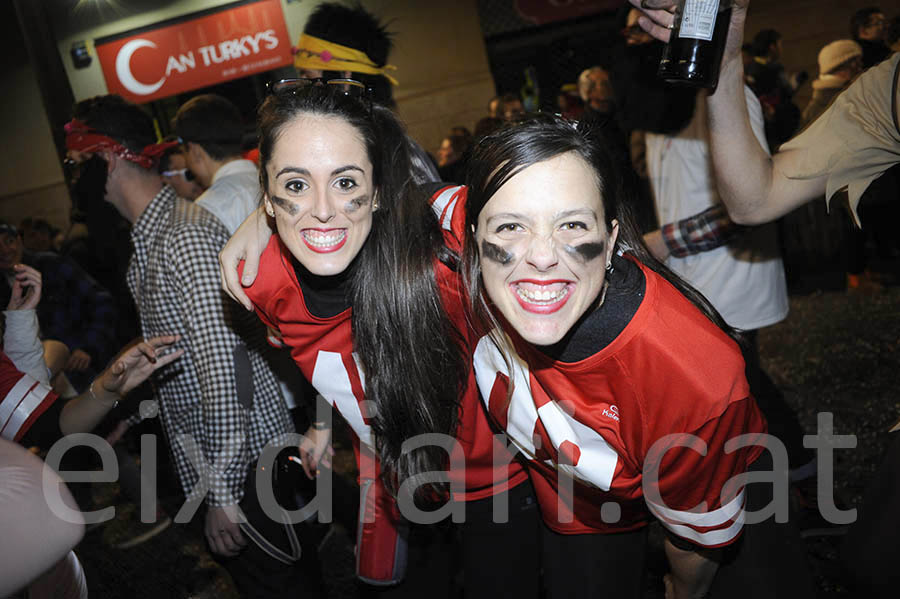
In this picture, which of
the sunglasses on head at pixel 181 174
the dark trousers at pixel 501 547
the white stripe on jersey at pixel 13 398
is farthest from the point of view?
the sunglasses on head at pixel 181 174

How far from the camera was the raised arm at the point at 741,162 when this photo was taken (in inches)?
66.8

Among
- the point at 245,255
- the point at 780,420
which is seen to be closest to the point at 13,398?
the point at 245,255

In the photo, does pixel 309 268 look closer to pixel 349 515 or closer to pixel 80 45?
pixel 349 515

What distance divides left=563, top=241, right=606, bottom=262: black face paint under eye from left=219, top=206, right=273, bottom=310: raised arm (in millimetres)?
1038

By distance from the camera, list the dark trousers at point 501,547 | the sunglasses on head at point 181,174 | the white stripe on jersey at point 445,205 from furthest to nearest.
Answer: the sunglasses on head at point 181,174, the dark trousers at point 501,547, the white stripe on jersey at point 445,205

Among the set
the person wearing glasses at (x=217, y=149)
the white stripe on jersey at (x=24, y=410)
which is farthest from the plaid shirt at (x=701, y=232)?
the white stripe on jersey at (x=24, y=410)

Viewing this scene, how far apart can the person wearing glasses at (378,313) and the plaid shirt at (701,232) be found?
3.35 feet

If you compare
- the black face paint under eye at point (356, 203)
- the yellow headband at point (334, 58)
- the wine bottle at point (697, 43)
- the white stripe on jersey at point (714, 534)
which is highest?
the yellow headband at point (334, 58)

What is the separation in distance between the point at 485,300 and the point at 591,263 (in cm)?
35

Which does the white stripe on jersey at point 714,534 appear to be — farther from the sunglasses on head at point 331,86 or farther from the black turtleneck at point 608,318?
the sunglasses on head at point 331,86

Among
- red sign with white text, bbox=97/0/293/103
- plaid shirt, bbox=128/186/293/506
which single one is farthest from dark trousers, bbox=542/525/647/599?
red sign with white text, bbox=97/0/293/103

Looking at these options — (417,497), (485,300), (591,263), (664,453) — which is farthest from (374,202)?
(664,453)

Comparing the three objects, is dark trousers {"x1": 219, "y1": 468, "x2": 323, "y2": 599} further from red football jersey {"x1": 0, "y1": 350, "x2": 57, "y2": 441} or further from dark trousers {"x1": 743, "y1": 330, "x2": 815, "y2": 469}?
dark trousers {"x1": 743, "y1": 330, "x2": 815, "y2": 469}

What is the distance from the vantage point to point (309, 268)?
180 cm
